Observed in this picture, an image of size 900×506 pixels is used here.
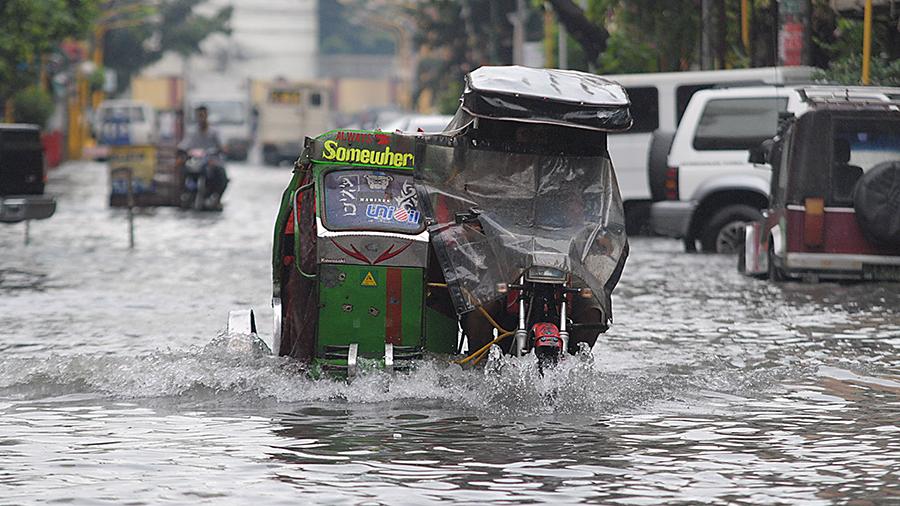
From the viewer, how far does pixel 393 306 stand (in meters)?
10.8

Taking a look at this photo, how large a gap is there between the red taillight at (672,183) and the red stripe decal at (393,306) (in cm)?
1281

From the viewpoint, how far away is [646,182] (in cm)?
2552

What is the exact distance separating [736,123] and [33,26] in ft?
66.1

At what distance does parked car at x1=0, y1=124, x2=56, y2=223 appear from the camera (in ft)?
75.9

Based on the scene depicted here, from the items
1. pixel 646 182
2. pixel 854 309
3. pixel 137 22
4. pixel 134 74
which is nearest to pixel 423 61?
pixel 137 22

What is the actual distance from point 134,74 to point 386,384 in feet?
287

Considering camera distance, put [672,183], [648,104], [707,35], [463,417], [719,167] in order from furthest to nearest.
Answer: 1. [707,35]
2. [648,104]
3. [672,183]
4. [719,167]
5. [463,417]

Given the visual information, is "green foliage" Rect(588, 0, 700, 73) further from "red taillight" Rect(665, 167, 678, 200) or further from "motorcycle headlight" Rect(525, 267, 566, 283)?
"motorcycle headlight" Rect(525, 267, 566, 283)

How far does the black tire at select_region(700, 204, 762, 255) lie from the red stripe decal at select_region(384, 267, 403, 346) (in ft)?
41.4

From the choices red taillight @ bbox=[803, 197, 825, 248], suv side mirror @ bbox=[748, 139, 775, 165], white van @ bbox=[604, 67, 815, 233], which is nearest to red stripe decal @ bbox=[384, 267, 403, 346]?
red taillight @ bbox=[803, 197, 825, 248]

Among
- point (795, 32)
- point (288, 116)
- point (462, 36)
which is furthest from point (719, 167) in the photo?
point (288, 116)

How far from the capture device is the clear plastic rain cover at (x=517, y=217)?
1065 cm

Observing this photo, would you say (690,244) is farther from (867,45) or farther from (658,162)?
(867,45)

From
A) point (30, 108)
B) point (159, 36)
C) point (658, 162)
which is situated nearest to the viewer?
point (658, 162)
